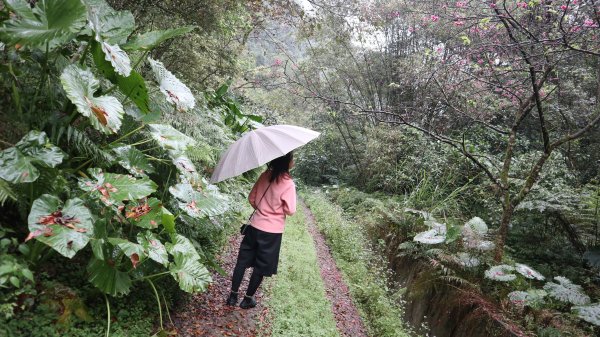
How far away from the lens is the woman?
335cm

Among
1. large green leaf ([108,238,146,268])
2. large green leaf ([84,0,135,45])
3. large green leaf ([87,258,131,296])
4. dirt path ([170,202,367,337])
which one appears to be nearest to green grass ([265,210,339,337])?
dirt path ([170,202,367,337])

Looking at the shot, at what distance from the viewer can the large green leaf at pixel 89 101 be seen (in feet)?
7.37

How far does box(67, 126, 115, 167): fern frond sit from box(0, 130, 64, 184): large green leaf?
340 mm

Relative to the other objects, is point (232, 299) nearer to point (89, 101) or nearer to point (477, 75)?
point (89, 101)

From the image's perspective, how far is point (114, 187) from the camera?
95.0 inches

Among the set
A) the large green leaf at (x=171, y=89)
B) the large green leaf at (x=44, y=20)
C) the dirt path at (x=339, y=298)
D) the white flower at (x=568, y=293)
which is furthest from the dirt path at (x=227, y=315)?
the white flower at (x=568, y=293)

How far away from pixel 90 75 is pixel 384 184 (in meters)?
10.4

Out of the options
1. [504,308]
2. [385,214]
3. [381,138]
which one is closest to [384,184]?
[381,138]

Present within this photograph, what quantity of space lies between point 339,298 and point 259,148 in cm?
286

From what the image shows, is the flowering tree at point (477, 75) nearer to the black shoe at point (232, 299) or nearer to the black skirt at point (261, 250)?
the black skirt at point (261, 250)

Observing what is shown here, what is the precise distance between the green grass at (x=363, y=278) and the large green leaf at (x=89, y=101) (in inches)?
147

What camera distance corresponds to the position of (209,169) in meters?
4.70

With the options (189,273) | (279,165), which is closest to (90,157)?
(189,273)

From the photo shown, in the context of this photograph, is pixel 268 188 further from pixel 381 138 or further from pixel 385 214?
pixel 381 138
